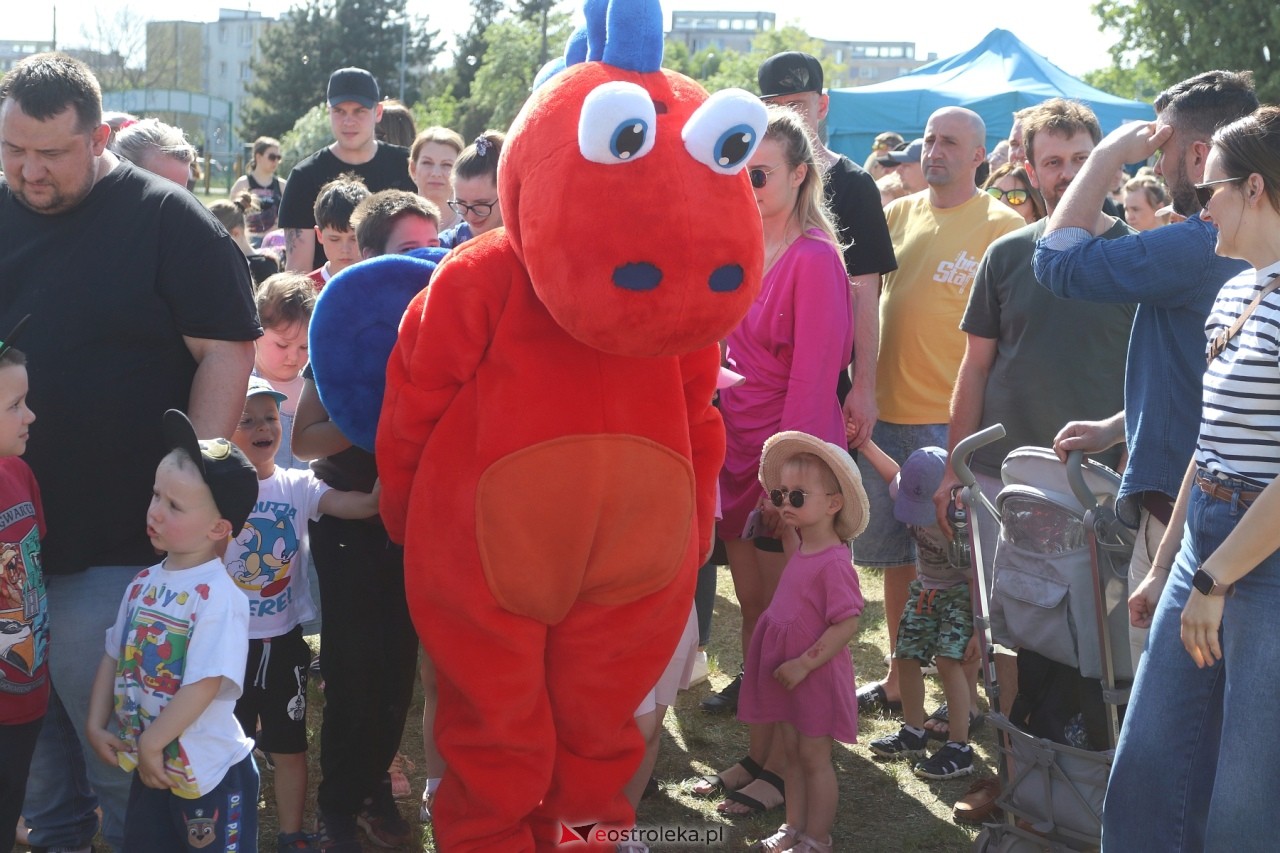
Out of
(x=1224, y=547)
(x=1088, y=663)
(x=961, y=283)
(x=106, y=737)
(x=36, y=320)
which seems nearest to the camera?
(x=1224, y=547)

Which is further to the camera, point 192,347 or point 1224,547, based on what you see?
point 192,347

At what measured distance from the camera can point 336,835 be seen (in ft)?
11.8

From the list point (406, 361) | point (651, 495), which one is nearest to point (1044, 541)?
point (651, 495)

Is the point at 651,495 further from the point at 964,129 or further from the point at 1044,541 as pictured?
the point at 964,129

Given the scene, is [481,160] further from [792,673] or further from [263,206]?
[263,206]

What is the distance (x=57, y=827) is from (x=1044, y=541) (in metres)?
2.92

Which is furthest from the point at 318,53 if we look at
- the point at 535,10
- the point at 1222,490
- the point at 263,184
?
the point at 1222,490

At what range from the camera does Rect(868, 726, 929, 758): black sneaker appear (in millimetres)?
4578

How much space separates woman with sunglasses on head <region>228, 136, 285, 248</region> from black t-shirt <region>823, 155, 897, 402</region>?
23.6ft

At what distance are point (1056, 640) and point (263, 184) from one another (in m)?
10.1

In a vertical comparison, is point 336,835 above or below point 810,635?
below

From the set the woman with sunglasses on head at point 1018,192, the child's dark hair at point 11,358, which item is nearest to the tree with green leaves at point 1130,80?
the woman with sunglasses on head at point 1018,192

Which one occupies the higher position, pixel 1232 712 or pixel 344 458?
pixel 344 458

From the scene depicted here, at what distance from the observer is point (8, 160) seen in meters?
3.07
